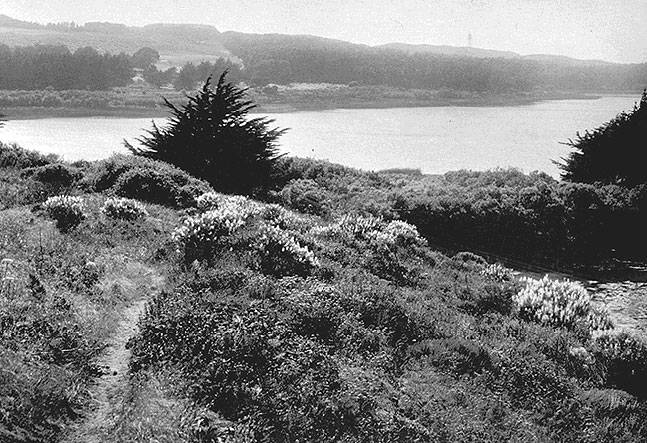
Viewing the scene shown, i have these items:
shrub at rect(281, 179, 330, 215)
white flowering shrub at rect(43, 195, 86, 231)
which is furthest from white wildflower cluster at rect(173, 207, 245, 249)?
shrub at rect(281, 179, 330, 215)

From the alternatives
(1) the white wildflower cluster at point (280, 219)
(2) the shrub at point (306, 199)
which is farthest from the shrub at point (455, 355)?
(2) the shrub at point (306, 199)

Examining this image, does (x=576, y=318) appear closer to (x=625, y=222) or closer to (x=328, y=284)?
(x=328, y=284)

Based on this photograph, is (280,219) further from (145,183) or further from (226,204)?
(145,183)

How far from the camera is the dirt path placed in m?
5.51

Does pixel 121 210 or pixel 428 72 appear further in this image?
pixel 428 72

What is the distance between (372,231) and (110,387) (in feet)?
31.0

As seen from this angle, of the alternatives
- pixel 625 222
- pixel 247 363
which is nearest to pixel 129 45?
pixel 625 222

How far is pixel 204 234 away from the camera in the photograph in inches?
460

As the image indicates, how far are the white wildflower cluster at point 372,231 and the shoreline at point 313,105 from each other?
3102cm

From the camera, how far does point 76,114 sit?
5391cm

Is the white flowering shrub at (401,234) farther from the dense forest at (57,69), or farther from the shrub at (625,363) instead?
the dense forest at (57,69)

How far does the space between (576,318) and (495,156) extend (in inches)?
1319

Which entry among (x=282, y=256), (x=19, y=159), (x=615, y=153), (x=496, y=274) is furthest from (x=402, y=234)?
(x=615, y=153)

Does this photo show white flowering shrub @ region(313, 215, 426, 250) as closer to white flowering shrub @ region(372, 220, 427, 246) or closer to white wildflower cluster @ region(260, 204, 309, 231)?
white flowering shrub @ region(372, 220, 427, 246)
